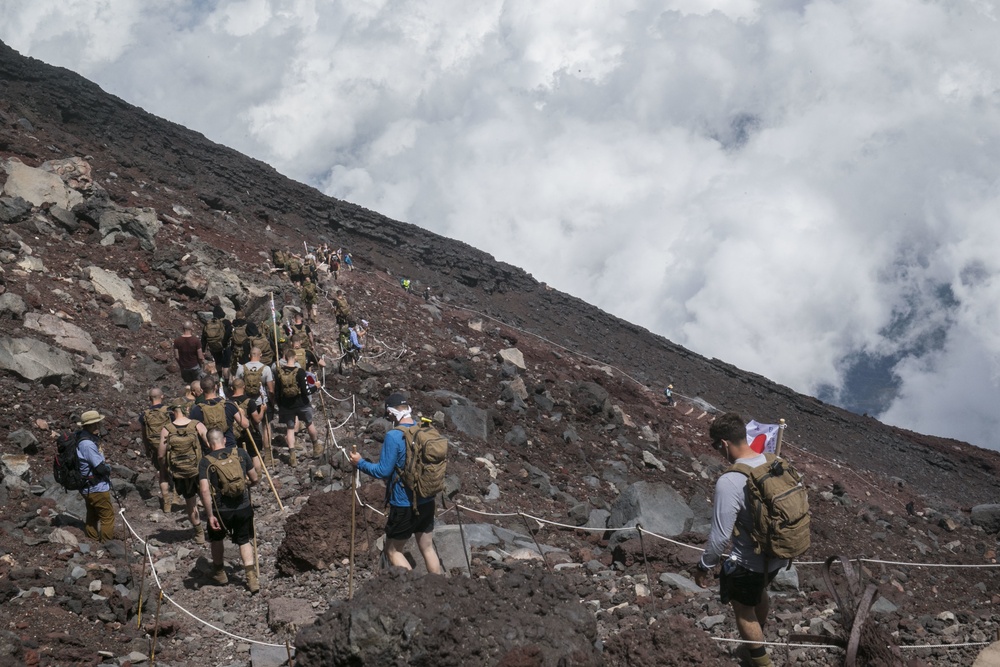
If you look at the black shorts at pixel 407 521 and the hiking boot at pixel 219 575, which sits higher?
the black shorts at pixel 407 521

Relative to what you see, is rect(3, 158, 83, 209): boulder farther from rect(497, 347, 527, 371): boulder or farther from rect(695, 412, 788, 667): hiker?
rect(695, 412, 788, 667): hiker

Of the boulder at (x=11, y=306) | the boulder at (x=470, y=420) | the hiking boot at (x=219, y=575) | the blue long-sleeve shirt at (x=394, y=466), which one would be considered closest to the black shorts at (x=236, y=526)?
the hiking boot at (x=219, y=575)

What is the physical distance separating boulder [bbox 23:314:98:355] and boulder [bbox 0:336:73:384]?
0.79 meters

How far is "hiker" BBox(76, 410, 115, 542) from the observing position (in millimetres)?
7020

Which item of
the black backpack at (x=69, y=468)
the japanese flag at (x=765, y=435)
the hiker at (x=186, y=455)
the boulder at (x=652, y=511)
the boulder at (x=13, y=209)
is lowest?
the black backpack at (x=69, y=468)


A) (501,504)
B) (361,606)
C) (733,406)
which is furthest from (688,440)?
(361,606)

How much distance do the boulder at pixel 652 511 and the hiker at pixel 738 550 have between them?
5.23 metres

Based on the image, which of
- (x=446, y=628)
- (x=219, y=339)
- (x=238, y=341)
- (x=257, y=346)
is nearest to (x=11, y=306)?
(x=219, y=339)

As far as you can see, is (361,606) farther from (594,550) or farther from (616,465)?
(616,465)

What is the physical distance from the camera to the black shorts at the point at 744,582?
4375 millimetres

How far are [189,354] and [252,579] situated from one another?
19.7ft

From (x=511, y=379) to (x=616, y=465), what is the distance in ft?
12.1

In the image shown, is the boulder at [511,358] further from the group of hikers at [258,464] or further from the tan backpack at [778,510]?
the tan backpack at [778,510]

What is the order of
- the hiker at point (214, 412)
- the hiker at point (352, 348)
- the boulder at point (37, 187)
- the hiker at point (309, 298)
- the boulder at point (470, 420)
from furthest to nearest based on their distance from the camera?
the hiker at point (309, 298)
the boulder at point (37, 187)
the hiker at point (352, 348)
the boulder at point (470, 420)
the hiker at point (214, 412)
